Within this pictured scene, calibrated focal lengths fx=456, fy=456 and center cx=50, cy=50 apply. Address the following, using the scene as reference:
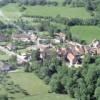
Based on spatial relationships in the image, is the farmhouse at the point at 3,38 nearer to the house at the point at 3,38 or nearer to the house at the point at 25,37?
the house at the point at 3,38

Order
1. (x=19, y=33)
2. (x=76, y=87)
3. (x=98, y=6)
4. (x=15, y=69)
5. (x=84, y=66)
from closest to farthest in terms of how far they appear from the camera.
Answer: (x=76, y=87) → (x=84, y=66) → (x=15, y=69) → (x=19, y=33) → (x=98, y=6)

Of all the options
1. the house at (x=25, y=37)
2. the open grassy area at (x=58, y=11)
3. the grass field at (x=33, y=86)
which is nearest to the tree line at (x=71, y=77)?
the grass field at (x=33, y=86)

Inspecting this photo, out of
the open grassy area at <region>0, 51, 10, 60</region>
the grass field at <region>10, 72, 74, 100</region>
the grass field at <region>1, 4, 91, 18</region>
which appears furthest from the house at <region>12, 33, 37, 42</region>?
the grass field at <region>10, 72, 74, 100</region>

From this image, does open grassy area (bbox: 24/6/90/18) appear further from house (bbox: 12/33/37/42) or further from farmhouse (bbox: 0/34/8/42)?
farmhouse (bbox: 0/34/8/42)

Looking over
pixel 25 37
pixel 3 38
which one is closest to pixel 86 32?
pixel 25 37

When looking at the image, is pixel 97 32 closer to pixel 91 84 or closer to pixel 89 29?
pixel 89 29

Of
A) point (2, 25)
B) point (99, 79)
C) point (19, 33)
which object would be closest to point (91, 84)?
point (99, 79)
